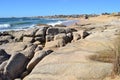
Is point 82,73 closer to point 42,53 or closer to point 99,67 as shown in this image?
point 99,67

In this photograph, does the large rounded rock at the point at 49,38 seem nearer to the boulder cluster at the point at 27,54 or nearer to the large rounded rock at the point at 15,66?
the boulder cluster at the point at 27,54

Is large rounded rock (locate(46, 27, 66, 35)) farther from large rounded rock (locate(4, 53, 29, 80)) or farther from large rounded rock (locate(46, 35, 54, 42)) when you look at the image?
large rounded rock (locate(4, 53, 29, 80))

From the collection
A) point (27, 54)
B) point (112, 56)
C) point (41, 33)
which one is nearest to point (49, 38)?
point (41, 33)

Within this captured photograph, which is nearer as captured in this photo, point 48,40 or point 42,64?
point 42,64

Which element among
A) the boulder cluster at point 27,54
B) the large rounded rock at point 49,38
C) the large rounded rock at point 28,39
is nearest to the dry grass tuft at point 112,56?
the boulder cluster at point 27,54

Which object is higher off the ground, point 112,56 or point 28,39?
point 112,56

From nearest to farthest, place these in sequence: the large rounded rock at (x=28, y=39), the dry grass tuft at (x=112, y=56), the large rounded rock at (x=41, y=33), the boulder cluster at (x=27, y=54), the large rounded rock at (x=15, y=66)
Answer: the dry grass tuft at (x=112, y=56)
the large rounded rock at (x=15, y=66)
the boulder cluster at (x=27, y=54)
the large rounded rock at (x=28, y=39)
the large rounded rock at (x=41, y=33)

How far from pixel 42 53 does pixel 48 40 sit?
8969mm

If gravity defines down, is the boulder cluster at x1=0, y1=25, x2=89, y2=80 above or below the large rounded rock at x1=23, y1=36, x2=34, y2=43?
above

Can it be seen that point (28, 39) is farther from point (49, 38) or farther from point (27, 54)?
point (27, 54)

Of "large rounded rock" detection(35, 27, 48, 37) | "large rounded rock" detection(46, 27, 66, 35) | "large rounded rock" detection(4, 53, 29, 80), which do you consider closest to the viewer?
"large rounded rock" detection(4, 53, 29, 80)

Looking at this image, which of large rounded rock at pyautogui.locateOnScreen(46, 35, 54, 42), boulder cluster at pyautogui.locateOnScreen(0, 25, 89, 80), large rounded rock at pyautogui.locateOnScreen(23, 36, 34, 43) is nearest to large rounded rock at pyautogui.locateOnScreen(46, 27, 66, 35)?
boulder cluster at pyautogui.locateOnScreen(0, 25, 89, 80)

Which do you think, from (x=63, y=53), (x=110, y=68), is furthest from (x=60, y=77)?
(x=63, y=53)

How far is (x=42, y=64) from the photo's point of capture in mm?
11633
